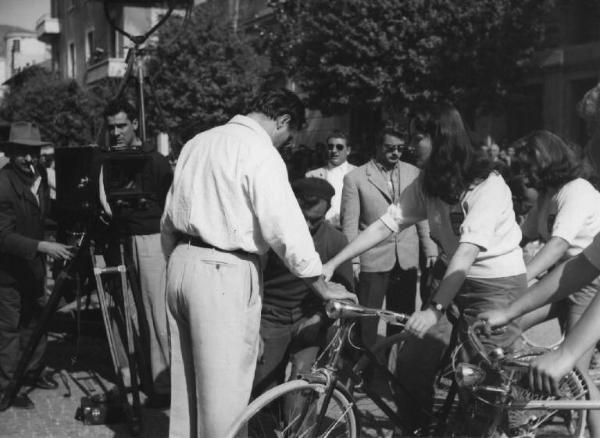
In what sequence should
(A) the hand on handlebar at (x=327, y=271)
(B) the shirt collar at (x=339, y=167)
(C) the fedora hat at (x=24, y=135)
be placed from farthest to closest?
(B) the shirt collar at (x=339, y=167)
(C) the fedora hat at (x=24, y=135)
(A) the hand on handlebar at (x=327, y=271)

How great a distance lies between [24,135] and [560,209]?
3.81 meters

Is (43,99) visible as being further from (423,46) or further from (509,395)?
(509,395)

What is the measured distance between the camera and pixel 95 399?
595 centimetres

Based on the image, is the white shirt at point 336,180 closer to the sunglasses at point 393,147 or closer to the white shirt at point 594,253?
the sunglasses at point 393,147

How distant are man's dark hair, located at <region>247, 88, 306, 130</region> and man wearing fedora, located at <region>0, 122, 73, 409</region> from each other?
2523mm

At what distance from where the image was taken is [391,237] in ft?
22.7

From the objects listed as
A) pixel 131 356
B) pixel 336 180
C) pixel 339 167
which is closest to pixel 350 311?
pixel 131 356

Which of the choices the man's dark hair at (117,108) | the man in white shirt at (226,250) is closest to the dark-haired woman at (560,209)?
the man in white shirt at (226,250)

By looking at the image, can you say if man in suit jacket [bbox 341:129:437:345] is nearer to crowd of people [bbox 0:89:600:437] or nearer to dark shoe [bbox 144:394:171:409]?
crowd of people [bbox 0:89:600:437]

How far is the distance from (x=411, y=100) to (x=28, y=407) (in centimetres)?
1562

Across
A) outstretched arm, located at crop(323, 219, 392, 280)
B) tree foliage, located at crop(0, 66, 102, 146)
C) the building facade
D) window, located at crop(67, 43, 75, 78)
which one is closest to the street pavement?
outstretched arm, located at crop(323, 219, 392, 280)

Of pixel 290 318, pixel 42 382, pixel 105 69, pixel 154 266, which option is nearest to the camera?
pixel 290 318

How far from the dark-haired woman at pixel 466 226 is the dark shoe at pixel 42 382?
2893 millimetres

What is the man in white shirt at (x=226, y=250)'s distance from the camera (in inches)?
157
